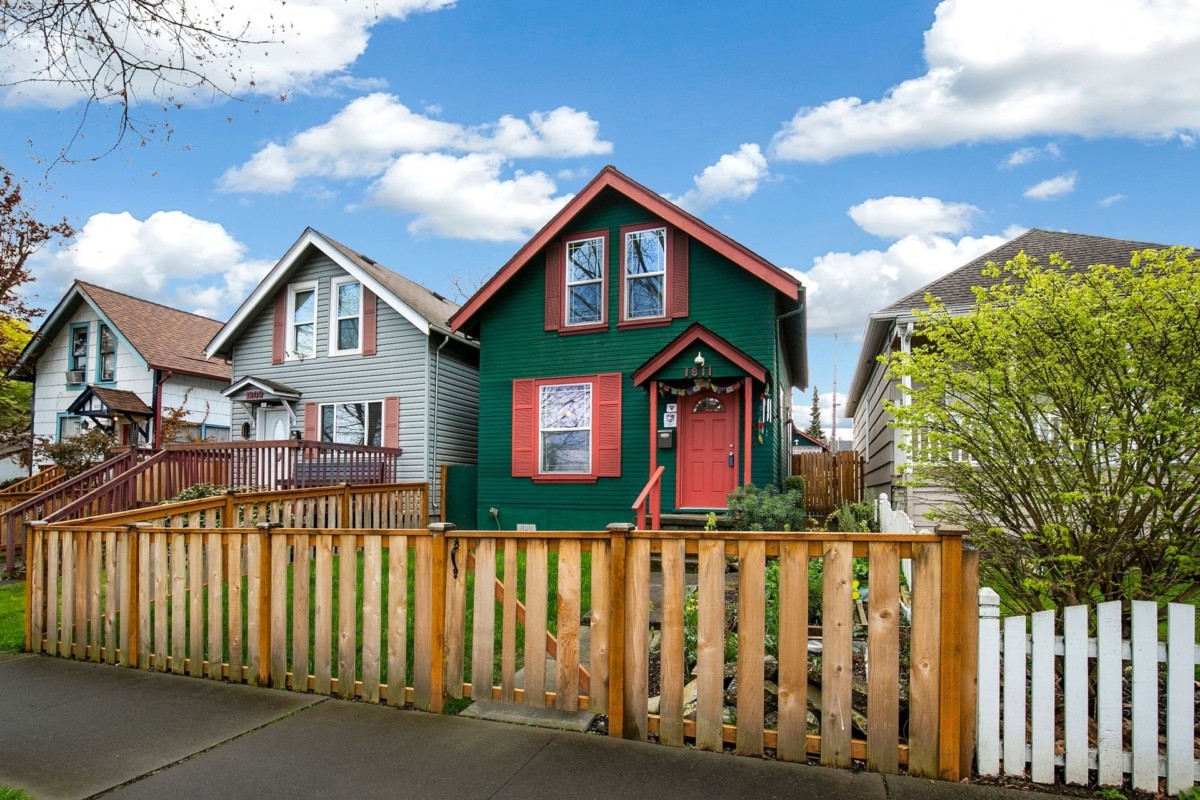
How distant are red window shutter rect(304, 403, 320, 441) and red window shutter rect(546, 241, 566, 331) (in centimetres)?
622

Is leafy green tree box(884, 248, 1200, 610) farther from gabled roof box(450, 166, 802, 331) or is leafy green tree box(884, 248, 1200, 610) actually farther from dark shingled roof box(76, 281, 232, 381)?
dark shingled roof box(76, 281, 232, 381)

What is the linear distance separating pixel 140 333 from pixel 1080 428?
2323 cm

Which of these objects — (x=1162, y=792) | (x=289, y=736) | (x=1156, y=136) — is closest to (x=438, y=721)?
(x=289, y=736)

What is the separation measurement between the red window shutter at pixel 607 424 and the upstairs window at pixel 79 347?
17564 mm

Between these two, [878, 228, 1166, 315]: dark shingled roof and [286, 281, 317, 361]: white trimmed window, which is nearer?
[878, 228, 1166, 315]: dark shingled roof

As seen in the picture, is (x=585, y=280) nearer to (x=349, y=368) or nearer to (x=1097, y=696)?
(x=349, y=368)

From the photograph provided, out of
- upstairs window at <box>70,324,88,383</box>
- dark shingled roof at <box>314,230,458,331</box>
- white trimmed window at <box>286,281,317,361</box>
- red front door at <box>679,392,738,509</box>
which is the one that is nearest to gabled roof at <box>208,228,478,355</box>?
dark shingled roof at <box>314,230,458,331</box>

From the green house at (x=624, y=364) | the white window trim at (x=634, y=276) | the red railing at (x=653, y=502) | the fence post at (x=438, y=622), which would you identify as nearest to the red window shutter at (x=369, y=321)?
the green house at (x=624, y=364)

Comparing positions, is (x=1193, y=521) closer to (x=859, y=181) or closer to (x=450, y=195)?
(x=859, y=181)

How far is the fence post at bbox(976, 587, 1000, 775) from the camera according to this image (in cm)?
336

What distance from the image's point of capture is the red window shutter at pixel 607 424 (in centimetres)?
1259

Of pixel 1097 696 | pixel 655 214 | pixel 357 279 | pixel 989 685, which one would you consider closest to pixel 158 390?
pixel 357 279

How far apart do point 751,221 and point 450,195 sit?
1380 inches

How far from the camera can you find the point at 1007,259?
10828 mm
